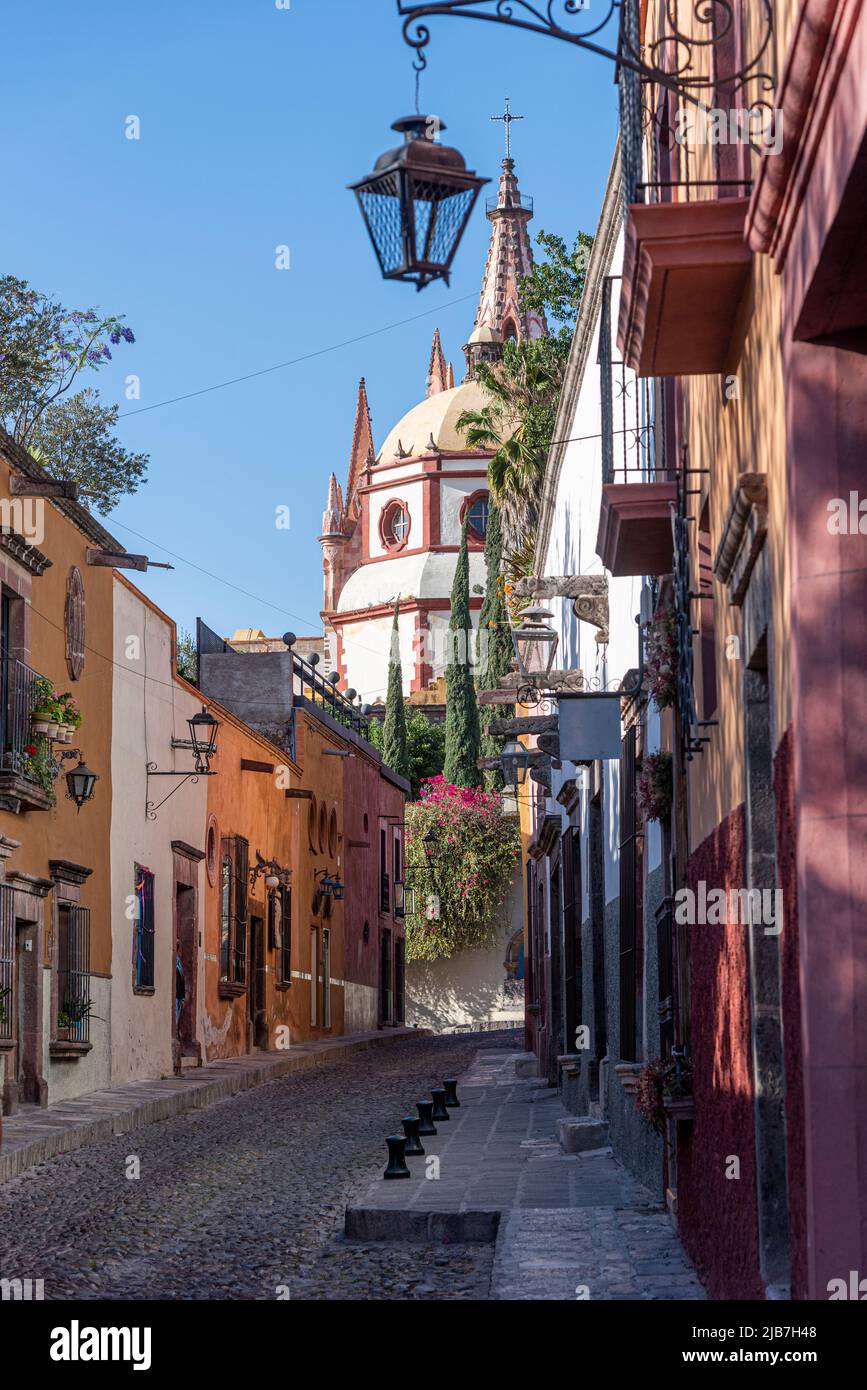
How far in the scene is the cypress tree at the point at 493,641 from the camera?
51.7 meters

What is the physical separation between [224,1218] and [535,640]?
13185 mm

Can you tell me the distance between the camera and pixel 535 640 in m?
23.5

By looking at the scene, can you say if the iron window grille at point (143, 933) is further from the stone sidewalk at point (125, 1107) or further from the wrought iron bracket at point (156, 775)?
the stone sidewalk at point (125, 1107)

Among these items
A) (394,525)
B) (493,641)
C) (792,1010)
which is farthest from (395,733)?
(792,1010)

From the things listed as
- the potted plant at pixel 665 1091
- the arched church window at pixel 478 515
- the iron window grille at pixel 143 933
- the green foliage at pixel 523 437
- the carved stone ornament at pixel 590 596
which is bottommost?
the potted plant at pixel 665 1091

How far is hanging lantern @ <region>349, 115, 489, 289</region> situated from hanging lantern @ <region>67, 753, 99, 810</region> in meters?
13.4

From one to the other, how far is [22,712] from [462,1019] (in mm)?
33938

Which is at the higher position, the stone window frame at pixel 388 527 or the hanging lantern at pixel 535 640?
the stone window frame at pixel 388 527

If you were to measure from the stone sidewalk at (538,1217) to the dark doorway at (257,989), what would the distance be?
13.5 metres

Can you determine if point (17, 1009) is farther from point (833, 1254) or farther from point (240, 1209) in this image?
point (833, 1254)

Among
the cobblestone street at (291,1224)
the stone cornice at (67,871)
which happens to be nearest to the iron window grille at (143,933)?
the stone cornice at (67,871)

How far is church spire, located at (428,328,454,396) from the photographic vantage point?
8819 centimetres

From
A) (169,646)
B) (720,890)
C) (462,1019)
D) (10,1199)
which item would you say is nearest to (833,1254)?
(720,890)

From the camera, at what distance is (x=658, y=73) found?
17.3 feet
